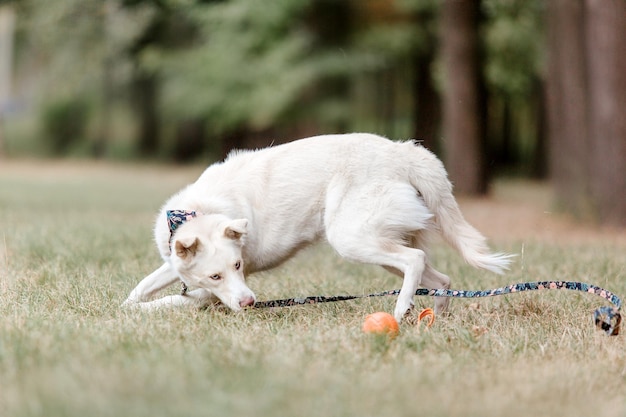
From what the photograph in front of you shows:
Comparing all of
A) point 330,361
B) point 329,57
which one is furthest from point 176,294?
point 329,57

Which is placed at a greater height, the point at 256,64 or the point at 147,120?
the point at 256,64

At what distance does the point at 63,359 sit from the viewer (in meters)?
3.58

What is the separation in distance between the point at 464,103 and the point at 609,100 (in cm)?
530

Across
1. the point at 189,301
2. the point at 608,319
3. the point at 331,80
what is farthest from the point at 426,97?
the point at 608,319

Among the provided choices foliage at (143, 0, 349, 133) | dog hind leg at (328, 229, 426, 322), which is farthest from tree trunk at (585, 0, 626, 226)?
foliage at (143, 0, 349, 133)

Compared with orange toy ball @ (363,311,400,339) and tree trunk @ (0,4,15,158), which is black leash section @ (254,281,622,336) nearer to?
orange toy ball @ (363,311,400,339)

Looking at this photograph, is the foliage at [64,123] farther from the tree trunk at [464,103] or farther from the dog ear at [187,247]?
the dog ear at [187,247]

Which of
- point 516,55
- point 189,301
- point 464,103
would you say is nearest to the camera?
point 189,301

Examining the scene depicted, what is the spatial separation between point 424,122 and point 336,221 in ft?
62.5

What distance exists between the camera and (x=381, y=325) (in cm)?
439

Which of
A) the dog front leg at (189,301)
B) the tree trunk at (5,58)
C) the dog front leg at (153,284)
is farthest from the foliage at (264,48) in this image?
the dog front leg at (189,301)

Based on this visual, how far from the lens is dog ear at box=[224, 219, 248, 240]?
4.85 metres

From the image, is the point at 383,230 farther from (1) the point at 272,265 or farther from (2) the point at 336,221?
(1) the point at 272,265

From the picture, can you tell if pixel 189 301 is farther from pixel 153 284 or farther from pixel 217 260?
pixel 217 260
